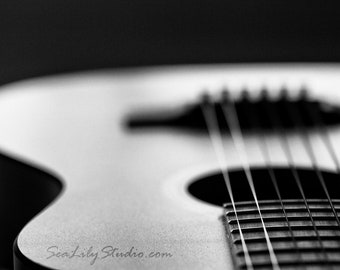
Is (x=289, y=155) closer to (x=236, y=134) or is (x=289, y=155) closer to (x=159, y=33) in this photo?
(x=236, y=134)

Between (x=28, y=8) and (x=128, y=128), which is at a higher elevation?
(x=28, y=8)

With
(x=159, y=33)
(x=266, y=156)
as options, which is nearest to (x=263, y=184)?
(x=266, y=156)

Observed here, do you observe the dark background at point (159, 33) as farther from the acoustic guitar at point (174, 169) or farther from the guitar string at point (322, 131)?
the guitar string at point (322, 131)

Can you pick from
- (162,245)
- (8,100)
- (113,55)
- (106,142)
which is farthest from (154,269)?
(113,55)

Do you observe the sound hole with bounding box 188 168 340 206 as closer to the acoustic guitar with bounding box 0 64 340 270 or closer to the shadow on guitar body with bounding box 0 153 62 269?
the acoustic guitar with bounding box 0 64 340 270

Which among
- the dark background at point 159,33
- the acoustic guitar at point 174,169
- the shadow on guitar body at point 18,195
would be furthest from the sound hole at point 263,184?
the dark background at point 159,33

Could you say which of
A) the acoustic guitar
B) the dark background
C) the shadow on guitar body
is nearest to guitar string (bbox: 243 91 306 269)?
the acoustic guitar

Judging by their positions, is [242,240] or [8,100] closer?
[242,240]

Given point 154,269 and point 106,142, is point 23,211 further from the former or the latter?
point 154,269
